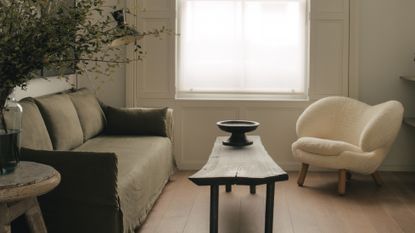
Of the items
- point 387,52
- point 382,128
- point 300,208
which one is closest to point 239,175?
point 300,208

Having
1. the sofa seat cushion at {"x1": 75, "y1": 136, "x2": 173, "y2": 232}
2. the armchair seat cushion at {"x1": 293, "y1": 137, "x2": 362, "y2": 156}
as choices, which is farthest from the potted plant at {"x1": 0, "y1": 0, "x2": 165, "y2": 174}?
the armchair seat cushion at {"x1": 293, "y1": 137, "x2": 362, "y2": 156}

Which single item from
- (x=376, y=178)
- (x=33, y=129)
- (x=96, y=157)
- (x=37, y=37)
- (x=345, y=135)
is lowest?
(x=376, y=178)

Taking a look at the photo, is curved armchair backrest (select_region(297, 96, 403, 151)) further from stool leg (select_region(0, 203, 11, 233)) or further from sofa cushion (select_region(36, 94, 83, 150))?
stool leg (select_region(0, 203, 11, 233))

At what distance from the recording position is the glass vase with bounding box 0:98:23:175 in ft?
8.12

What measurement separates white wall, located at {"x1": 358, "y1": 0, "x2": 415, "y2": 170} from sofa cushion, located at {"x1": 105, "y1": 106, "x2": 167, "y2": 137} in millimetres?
2004

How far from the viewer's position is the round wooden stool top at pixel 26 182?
2350 millimetres

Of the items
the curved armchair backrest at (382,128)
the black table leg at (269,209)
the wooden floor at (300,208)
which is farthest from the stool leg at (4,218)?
the curved armchair backrest at (382,128)

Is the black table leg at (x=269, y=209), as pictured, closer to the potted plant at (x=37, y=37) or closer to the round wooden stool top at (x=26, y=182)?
the round wooden stool top at (x=26, y=182)

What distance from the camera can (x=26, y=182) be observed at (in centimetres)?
241

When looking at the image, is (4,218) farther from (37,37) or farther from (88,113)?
(88,113)

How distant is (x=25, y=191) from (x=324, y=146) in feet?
9.74

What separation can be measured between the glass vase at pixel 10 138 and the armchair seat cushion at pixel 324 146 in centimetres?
285

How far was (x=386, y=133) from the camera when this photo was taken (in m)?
4.71

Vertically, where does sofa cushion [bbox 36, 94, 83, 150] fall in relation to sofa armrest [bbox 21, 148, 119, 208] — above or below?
above
